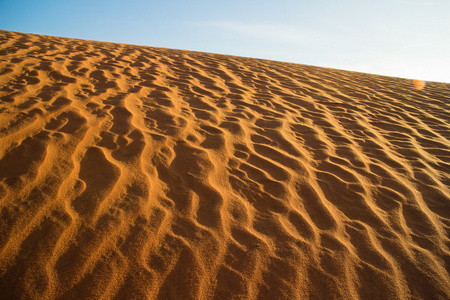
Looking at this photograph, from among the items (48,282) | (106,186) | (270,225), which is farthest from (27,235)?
(270,225)

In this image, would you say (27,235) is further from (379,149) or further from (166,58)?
(166,58)

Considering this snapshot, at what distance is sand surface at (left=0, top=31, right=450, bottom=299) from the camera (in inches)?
48.0

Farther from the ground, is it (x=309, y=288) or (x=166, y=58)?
(x=166, y=58)

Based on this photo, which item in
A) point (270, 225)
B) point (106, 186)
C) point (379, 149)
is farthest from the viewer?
point (379, 149)

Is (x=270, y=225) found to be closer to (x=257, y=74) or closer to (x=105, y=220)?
(x=105, y=220)

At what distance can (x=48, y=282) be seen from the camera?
1.10 m

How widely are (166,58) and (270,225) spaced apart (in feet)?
16.9

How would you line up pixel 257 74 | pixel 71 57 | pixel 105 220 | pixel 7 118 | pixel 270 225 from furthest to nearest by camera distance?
pixel 257 74, pixel 71 57, pixel 7 118, pixel 270 225, pixel 105 220

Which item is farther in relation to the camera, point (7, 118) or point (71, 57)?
point (71, 57)

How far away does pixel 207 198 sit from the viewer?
5.58 feet

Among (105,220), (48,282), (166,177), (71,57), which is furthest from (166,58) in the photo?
(48,282)

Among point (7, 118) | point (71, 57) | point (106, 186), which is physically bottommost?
point (106, 186)

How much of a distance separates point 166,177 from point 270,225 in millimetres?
825

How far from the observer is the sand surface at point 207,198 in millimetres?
1219
